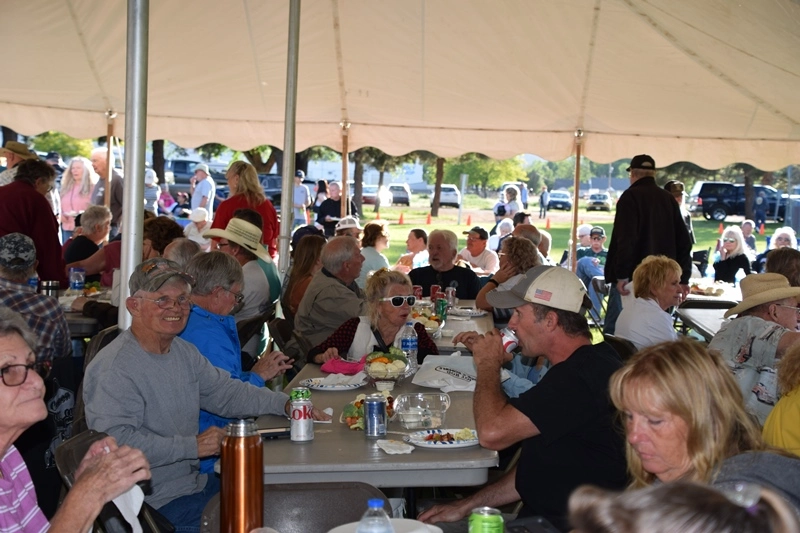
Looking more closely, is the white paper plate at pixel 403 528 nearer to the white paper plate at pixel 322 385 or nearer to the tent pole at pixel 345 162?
the white paper plate at pixel 322 385

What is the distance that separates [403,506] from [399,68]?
23.8ft

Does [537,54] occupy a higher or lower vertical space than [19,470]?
higher

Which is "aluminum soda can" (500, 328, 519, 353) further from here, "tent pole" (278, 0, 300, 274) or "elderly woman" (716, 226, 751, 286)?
"elderly woman" (716, 226, 751, 286)

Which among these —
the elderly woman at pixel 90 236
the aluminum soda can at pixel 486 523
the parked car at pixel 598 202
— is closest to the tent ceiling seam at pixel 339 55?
the elderly woman at pixel 90 236

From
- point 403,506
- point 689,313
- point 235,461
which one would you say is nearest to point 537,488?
point 403,506

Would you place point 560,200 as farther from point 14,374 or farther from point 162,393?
point 14,374

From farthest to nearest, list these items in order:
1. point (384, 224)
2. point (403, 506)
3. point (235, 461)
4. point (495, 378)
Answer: point (384, 224), point (403, 506), point (495, 378), point (235, 461)

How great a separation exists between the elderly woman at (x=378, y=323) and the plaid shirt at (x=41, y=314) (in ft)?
4.23

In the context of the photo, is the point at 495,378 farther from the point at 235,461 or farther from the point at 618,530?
the point at 618,530

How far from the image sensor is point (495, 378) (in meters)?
3.46

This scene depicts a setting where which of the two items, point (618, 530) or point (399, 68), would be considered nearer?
point (618, 530)

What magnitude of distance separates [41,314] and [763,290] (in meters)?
3.64

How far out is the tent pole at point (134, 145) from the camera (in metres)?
4.18

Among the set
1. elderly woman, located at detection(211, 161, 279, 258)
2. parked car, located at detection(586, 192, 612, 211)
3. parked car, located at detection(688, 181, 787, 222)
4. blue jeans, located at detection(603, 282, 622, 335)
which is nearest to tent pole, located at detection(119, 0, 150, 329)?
elderly woman, located at detection(211, 161, 279, 258)
